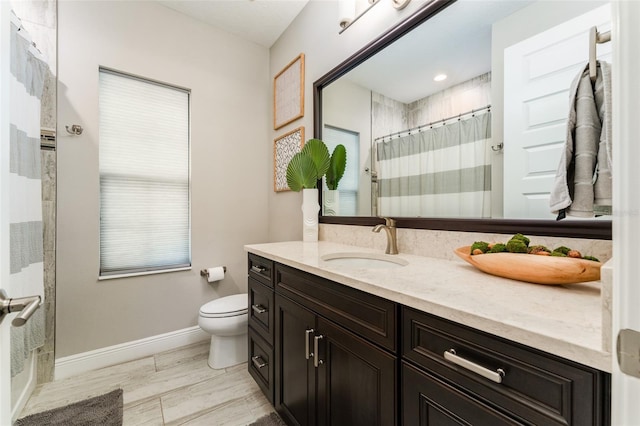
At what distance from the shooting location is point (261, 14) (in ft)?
7.14

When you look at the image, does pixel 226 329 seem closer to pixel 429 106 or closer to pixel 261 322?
pixel 261 322

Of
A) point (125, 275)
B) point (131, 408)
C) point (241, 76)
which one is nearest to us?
point (131, 408)

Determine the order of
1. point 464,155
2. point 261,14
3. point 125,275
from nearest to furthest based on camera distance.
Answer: point 464,155, point 125,275, point 261,14

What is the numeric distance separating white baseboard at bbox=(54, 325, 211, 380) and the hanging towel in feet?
8.22

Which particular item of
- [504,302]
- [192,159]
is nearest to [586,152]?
[504,302]

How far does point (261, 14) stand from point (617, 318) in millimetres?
2687

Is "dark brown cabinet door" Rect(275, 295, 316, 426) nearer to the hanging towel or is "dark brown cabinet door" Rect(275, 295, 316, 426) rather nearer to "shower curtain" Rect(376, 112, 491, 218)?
"shower curtain" Rect(376, 112, 491, 218)

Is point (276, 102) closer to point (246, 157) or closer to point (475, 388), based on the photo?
point (246, 157)

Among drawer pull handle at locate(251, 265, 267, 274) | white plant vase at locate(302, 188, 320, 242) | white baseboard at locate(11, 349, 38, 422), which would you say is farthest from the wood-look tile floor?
white plant vase at locate(302, 188, 320, 242)

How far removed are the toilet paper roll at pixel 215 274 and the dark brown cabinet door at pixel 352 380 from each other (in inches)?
57.1

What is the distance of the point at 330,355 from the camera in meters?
1.02

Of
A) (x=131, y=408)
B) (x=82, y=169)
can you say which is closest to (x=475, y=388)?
(x=131, y=408)

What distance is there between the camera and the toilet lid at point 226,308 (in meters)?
1.82

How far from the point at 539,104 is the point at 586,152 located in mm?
311
